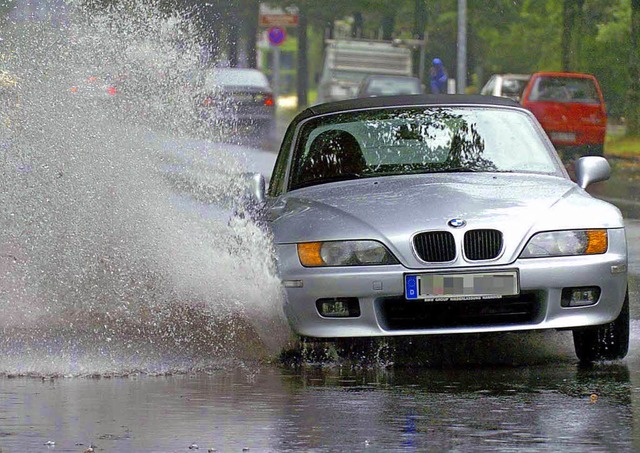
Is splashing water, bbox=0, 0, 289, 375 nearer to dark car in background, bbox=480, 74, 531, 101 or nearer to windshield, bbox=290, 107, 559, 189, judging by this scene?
windshield, bbox=290, 107, 559, 189

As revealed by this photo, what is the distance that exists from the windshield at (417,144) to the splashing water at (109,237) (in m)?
0.69

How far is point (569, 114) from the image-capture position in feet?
98.5

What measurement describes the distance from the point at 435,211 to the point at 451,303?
0.45 m

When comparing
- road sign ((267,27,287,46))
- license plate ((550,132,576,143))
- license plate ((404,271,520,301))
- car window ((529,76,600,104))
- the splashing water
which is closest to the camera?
license plate ((404,271,520,301))

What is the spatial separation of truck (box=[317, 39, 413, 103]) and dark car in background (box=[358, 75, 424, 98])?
860 cm

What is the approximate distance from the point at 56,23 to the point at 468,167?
790 centimetres

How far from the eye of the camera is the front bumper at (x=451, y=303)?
7.37m

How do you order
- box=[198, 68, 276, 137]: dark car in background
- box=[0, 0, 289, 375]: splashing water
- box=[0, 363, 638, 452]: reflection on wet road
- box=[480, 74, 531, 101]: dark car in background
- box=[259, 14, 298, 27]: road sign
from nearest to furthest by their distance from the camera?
box=[0, 363, 638, 452]: reflection on wet road → box=[0, 0, 289, 375]: splashing water → box=[480, 74, 531, 101]: dark car in background → box=[198, 68, 276, 137]: dark car in background → box=[259, 14, 298, 27]: road sign

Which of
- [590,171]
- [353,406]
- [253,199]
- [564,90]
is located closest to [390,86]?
[564,90]

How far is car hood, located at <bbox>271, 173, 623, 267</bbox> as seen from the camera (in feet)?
24.4

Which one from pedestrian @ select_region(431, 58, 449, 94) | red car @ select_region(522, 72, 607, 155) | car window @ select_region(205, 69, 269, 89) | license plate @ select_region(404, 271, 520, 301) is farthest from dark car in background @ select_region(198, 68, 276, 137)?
license plate @ select_region(404, 271, 520, 301)

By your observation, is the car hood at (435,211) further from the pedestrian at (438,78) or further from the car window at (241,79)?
the pedestrian at (438,78)

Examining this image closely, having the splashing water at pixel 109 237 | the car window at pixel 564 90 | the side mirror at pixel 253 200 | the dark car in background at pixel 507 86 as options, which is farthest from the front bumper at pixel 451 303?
the dark car in background at pixel 507 86

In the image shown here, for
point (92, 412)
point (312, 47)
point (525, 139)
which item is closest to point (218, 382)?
point (92, 412)
